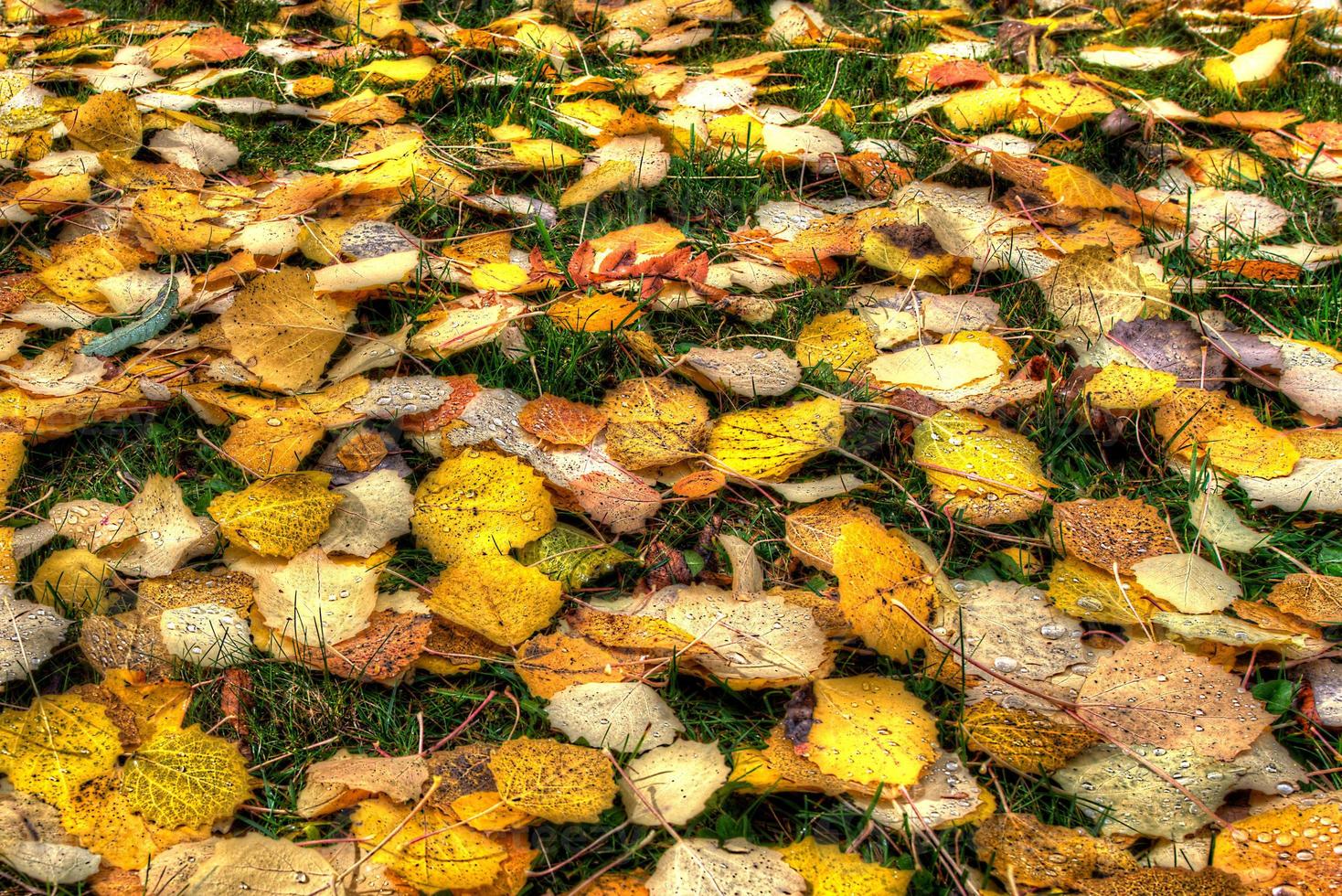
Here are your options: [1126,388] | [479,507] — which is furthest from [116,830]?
[1126,388]

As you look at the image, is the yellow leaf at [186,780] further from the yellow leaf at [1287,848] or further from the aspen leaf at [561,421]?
the yellow leaf at [1287,848]

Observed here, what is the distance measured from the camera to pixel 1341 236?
2121 millimetres

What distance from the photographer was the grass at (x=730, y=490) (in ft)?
4.07

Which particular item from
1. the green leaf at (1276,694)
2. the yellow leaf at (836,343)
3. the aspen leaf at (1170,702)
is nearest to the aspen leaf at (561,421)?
the yellow leaf at (836,343)

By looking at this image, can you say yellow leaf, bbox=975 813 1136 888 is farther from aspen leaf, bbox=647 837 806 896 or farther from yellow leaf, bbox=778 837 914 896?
aspen leaf, bbox=647 837 806 896

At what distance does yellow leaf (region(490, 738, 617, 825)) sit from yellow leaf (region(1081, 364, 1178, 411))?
101 cm

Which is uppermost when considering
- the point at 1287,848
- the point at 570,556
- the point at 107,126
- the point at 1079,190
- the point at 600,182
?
the point at 107,126

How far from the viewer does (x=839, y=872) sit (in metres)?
1.13

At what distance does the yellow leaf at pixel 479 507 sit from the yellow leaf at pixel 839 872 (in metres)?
0.59

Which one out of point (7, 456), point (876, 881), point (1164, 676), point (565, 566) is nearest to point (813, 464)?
point (565, 566)

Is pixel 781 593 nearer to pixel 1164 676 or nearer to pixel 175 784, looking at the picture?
pixel 1164 676

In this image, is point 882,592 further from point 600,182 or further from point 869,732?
point 600,182

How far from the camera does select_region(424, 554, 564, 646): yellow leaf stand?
1.39 meters

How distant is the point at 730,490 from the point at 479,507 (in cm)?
38
